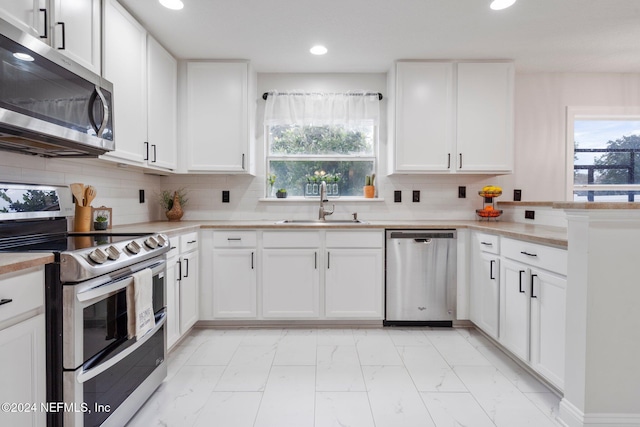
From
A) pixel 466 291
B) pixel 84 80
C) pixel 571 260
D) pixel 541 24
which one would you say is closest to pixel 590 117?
pixel 541 24

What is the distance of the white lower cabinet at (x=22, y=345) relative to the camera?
108 cm

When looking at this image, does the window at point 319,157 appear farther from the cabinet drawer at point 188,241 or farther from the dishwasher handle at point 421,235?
the cabinet drawer at point 188,241

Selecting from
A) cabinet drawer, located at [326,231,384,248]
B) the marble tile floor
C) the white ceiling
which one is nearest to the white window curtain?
the white ceiling

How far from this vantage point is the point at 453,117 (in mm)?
3246

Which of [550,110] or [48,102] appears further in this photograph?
[550,110]

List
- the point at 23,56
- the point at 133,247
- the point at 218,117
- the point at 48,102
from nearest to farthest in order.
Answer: the point at 23,56
the point at 48,102
the point at 133,247
the point at 218,117

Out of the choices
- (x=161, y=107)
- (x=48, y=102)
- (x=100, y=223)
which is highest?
(x=161, y=107)

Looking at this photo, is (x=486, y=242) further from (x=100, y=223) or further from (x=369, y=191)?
(x=100, y=223)

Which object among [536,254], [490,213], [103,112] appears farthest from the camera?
[490,213]

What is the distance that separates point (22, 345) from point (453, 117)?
3.33 meters

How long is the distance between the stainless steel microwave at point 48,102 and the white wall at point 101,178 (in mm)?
87

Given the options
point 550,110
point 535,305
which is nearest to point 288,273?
point 535,305

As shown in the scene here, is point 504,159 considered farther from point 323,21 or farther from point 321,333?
point 321,333

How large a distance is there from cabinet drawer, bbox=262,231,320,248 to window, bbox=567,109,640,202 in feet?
9.25
